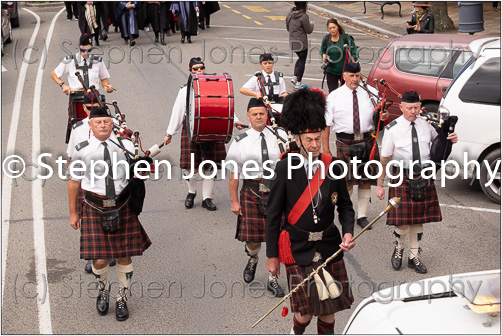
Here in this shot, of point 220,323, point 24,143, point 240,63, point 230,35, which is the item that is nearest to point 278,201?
point 220,323

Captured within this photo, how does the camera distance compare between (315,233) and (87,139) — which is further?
(87,139)

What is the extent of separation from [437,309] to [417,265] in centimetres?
394

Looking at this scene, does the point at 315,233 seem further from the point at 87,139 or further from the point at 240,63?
the point at 240,63

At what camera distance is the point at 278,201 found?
20.5ft

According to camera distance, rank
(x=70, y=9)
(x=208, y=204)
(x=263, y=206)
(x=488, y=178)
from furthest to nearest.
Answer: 1. (x=70, y=9)
2. (x=208, y=204)
3. (x=488, y=178)
4. (x=263, y=206)

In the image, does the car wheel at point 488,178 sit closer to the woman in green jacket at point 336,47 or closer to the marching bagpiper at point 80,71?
the woman in green jacket at point 336,47

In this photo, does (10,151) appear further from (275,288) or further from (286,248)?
(286,248)

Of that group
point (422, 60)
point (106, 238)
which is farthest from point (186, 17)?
point (106, 238)

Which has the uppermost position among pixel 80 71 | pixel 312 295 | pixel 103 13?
pixel 103 13

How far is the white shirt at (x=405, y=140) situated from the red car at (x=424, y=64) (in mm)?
3971

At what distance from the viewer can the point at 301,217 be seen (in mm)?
6254

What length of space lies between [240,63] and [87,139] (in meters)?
11.5

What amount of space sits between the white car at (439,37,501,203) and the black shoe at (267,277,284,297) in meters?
3.48

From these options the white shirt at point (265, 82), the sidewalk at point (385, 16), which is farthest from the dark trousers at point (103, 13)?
the white shirt at point (265, 82)
